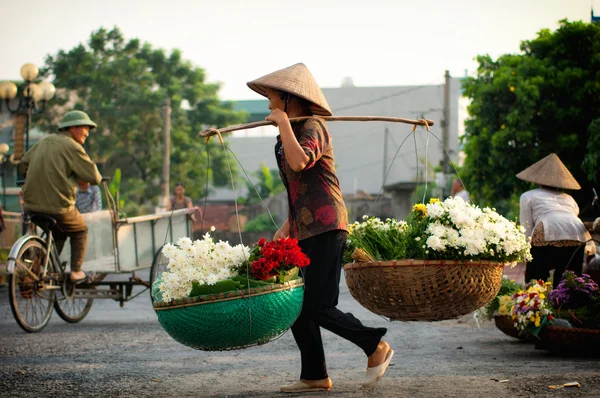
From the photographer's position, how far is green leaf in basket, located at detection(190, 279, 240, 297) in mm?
4914

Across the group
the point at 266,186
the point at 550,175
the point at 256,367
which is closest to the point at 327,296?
the point at 256,367

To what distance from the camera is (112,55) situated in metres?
44.7

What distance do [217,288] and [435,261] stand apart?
4.56 feet

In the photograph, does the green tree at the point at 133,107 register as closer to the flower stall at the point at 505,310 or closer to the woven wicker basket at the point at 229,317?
the flower stall at the point at 505,310

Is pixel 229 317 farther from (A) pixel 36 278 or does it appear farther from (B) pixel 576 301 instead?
(A) pixel 36 278

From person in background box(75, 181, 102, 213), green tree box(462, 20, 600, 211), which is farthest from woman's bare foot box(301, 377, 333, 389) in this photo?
green tree box(462, 20, 600, 211)

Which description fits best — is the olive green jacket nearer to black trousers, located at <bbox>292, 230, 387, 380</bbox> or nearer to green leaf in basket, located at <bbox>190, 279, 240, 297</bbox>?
black trousers, located at <bbox>292, 230, 387, 380</bbox>

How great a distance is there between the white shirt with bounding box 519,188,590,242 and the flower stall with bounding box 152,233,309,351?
4484mm

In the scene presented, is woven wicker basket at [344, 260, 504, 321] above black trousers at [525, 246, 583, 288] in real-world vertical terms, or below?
above

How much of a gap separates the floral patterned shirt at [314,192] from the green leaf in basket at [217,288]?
0.74 metres

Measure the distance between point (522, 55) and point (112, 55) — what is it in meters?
30.7

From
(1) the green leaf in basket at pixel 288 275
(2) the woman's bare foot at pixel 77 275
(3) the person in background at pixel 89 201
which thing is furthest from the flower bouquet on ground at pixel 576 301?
(3) the person in background at pixel 89 201

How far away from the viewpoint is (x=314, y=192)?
5.52m

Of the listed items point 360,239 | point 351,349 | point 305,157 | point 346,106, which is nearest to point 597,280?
point 351,349
